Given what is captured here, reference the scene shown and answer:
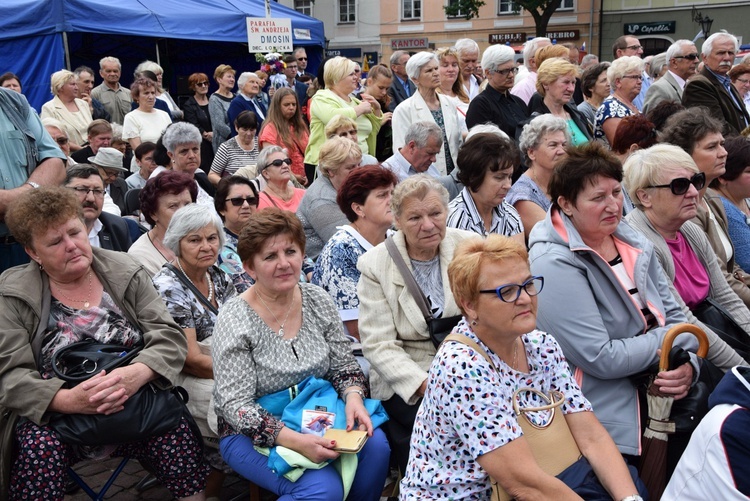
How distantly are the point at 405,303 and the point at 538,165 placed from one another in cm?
215

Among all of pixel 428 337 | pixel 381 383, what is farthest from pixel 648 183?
pixel 381 383

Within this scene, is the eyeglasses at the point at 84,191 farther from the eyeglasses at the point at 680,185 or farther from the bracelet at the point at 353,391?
the eyeglasses at the point at 680,185

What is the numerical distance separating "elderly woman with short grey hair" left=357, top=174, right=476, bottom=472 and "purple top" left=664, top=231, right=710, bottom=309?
1.24m

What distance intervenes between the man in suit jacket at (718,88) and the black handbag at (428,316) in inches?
190

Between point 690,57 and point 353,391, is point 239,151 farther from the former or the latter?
point 690,57

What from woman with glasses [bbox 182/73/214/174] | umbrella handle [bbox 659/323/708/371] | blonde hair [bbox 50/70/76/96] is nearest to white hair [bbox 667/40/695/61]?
umbrella handle [bbox 659/323/708/371]

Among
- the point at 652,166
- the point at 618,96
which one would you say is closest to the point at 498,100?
Result: the point at 618,96

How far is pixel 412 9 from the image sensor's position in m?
42.8

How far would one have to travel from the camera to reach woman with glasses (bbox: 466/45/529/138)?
22.5 ft

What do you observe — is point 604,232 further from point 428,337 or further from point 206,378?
point 206,378

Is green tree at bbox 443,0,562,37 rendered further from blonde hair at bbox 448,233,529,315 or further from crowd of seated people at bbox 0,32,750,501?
blonde hair at bbox 448,233,529,315

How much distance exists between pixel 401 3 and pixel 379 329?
42080mm

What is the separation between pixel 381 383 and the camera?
3564mm

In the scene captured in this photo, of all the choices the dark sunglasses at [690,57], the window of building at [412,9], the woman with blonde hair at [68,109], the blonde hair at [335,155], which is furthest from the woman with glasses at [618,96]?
the window of building at [412,9]
